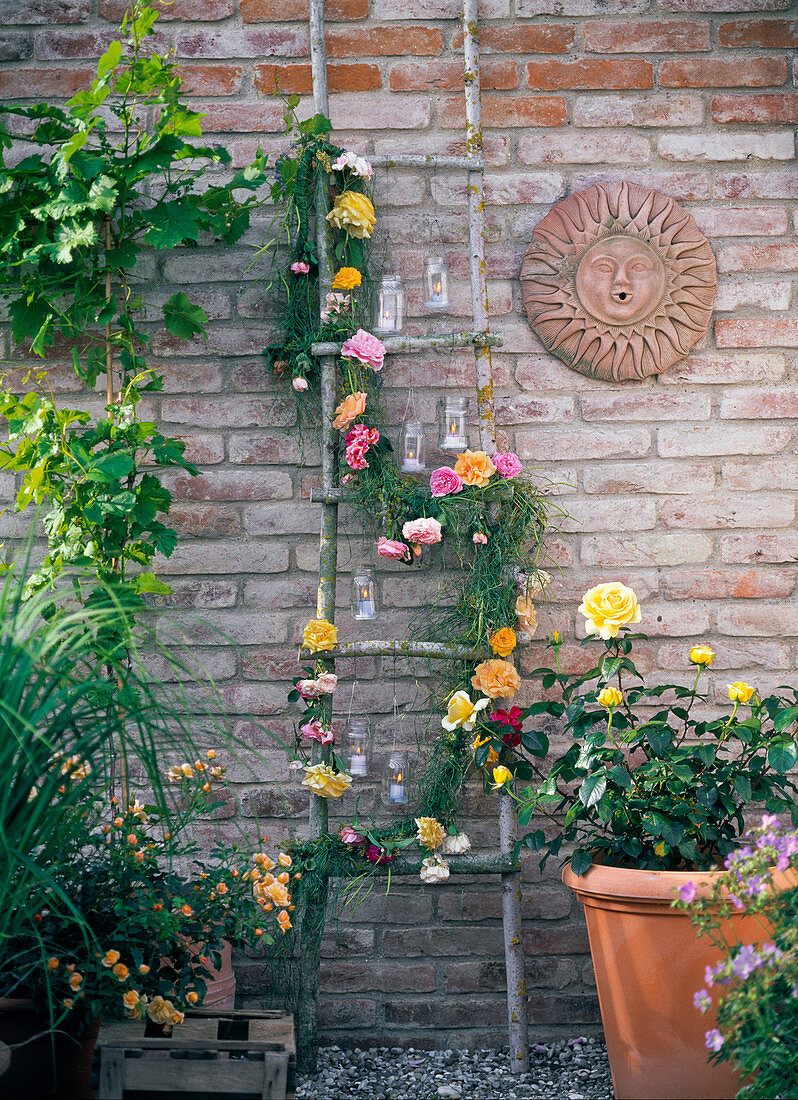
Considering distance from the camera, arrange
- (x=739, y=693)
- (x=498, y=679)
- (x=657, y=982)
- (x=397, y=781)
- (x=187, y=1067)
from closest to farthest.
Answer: (x=187, y=1067)
(x=657, y=982)
(x=739, y=693)
(x=498, y=679)
(x=397, y=781)

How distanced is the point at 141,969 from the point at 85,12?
73.4 inches

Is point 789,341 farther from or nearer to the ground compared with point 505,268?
nearer to the ground

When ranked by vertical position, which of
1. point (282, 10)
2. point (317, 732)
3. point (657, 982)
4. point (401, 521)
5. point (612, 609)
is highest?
point (282, 10)

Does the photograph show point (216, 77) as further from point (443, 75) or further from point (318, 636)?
point (318, 636)

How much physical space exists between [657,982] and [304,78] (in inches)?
73.5

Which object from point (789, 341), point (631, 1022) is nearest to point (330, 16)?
point (789, 341)

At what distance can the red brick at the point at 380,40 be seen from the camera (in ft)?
6.51

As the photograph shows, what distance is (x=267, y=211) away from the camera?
1.97 meters

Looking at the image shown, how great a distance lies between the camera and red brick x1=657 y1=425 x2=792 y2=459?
2.01 meters

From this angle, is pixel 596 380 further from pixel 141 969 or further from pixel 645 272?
pixel 141 969

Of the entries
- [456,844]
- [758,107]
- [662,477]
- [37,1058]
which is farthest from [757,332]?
[37,1058]

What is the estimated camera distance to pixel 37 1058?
1.35 m

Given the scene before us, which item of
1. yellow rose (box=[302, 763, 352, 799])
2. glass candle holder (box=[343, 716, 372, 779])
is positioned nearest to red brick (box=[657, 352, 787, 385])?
glass candle holder (box=[343, 716, 372, 779])

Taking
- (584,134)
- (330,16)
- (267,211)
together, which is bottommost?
(267,211)
